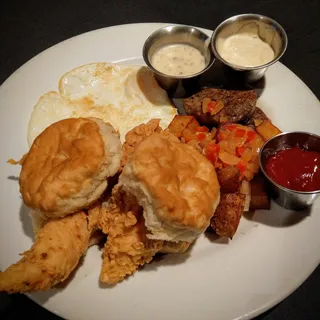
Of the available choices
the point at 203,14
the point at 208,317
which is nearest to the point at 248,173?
the point at 208,317

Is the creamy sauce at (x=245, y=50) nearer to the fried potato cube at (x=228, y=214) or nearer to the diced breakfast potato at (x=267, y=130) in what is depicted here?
the diced breakfast potato at (x=267, y=130)

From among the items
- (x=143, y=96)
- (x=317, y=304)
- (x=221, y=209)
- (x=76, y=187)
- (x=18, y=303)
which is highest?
(x=76, y=187)

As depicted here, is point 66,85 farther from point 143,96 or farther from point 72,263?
point 72,263

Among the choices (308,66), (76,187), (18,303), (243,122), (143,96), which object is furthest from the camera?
(308,66)

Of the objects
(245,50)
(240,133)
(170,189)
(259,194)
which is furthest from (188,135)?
(245,50)

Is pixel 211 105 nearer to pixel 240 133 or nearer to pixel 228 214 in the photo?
pixel 240 133

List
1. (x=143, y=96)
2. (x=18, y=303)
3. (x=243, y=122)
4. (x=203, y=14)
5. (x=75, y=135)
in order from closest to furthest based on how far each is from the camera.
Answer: (x=75, y=135) < (x=18, y=303) < (x=243, y=122) < (x=143, y=96) < (x=203, y=14)

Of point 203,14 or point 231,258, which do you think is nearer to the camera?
point 231,258
